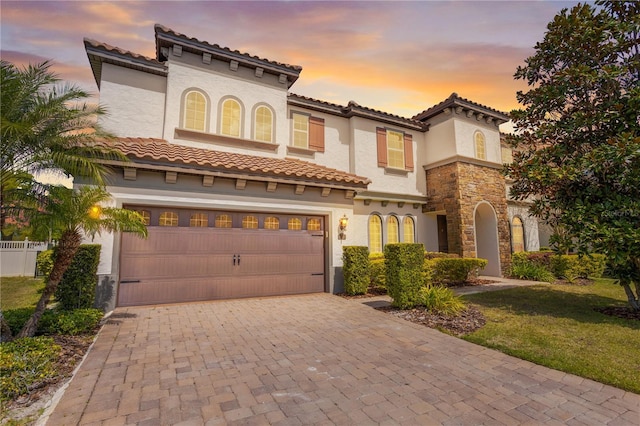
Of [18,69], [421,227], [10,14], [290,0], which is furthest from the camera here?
[421,227]

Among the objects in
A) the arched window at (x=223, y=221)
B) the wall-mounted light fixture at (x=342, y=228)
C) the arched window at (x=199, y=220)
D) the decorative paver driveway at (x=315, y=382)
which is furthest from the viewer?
the wall-mounted light fixture at (x=342, y=228)

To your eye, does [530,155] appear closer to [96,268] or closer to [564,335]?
[564,335]

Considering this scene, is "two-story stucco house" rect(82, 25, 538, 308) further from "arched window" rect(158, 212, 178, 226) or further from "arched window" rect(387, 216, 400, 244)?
"arched window" rect(387, 216, 400, 244)

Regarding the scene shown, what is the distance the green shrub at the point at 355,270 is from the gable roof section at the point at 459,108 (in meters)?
9.10

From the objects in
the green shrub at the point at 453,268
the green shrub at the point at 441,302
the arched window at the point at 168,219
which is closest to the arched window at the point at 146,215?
the arched window at the point at 168,219

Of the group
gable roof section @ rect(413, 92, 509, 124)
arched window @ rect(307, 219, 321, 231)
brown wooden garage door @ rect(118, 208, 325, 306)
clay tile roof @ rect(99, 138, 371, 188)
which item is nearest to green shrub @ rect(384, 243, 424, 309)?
brown wooden garage door @ rect(118, 208, 325, 306)

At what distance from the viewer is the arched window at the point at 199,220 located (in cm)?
887

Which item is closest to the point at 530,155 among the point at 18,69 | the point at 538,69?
the point at 538,69

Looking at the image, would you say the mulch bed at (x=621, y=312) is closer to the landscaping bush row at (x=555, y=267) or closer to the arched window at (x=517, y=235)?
the landscaping bush row at (x=555, y=267)

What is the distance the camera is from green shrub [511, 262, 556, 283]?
13609 mm

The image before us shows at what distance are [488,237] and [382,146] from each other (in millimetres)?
7281

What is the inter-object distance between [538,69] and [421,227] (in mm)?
8325

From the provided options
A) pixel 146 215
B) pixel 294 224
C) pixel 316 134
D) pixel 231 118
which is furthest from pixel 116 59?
pixel 294 224

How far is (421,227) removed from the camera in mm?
15305
